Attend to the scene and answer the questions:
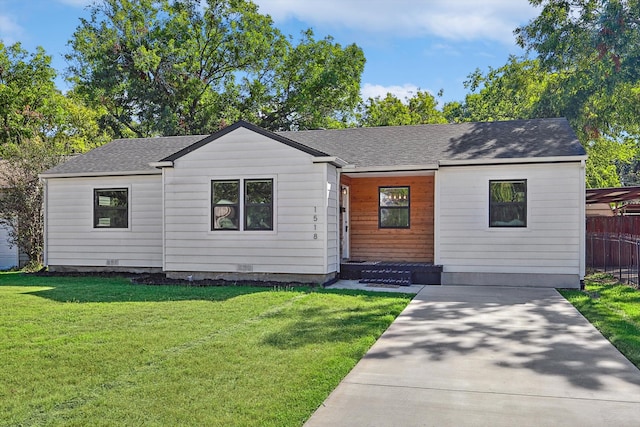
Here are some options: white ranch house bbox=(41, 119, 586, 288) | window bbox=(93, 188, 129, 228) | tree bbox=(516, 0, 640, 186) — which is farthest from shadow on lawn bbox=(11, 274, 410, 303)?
tree bbox=(516, 0, 640, 186)

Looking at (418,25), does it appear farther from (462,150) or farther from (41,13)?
(41,13)

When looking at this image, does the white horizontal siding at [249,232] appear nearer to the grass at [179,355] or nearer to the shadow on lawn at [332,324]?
the grass at [179,355]

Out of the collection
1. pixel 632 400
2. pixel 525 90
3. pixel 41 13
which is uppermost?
pixel 41 13

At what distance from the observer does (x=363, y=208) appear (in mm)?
13586

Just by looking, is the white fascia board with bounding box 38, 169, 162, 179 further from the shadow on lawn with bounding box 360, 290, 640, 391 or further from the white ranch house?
the shadow on lawn with bounding box 360, 290, 640, 391

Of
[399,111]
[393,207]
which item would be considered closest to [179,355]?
[393,207]

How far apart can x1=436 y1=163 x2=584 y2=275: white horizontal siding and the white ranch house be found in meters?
0.02

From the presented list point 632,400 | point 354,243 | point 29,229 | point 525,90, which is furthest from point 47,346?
point 525,90

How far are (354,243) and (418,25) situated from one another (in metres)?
7.45

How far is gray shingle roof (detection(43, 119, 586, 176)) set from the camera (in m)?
11.4

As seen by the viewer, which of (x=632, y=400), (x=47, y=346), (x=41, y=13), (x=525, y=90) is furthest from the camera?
(x=525, y=90)

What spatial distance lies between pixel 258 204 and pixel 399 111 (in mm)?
23307

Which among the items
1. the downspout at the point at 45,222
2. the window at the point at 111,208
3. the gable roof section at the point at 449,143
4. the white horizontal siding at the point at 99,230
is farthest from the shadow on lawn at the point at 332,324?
the downspout at the point at 45,222

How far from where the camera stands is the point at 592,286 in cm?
1122
